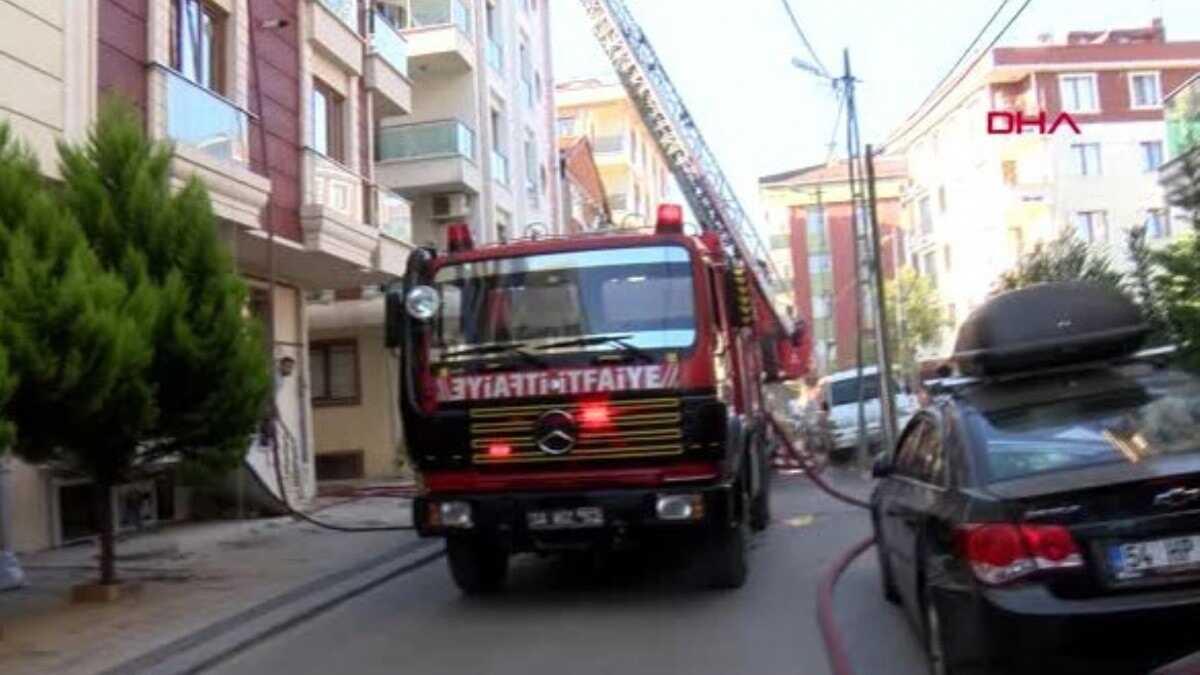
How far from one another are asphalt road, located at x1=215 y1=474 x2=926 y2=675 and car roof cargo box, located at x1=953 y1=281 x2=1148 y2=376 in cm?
176

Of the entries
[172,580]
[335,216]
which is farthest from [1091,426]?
[335,216]

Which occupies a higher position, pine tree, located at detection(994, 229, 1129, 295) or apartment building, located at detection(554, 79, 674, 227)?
apartment building, located at detection(554, 79, 674, 227)

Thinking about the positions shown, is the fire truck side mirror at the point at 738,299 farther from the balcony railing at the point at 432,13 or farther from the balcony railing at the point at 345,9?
the balcony railing at the point at 432,13

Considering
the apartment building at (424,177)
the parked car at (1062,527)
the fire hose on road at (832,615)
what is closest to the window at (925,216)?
the apartment building at (424,177)

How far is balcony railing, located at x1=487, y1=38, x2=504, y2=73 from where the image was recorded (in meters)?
33.9

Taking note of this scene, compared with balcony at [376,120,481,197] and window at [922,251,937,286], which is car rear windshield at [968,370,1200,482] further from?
window at [922,251,937,286]

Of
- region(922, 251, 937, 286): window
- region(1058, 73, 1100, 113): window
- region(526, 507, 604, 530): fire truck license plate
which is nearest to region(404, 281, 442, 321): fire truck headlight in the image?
region(526, 507, 604, 530): fire truck license plate

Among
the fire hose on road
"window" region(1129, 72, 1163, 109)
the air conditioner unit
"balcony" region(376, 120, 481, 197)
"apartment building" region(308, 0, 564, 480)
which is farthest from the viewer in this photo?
"window" region(1129, 72, 1163, 109)

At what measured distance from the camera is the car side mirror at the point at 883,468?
846cm

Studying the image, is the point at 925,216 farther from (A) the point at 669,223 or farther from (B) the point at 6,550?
(B) the point at 6,550

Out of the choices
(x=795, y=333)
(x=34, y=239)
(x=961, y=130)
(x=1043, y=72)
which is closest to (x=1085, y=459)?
(x=34, y=239)

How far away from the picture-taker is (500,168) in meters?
33.7

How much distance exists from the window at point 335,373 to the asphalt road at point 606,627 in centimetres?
1603

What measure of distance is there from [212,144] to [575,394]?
24.2 feet
